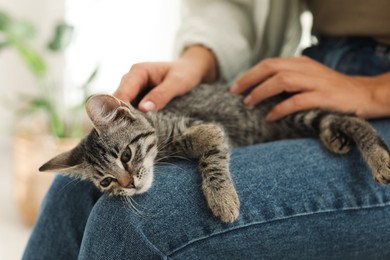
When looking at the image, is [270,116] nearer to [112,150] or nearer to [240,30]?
[240,30]

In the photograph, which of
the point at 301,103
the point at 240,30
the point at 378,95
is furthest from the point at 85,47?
the point at 378,95

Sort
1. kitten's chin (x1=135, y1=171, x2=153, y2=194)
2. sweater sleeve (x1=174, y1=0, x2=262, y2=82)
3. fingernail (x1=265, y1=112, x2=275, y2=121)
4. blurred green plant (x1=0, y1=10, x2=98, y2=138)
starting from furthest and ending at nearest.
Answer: blurred green plant (x1=0, y1=10, x2=98, y2=138) < sweater sleeve (x1=174, y1=0, x2=262, y2=82) < fingernail (x1=265, y1=112, x2=275, y2=121) < kitten's chin (x1=135, y1=171, x2=153, y2=194)

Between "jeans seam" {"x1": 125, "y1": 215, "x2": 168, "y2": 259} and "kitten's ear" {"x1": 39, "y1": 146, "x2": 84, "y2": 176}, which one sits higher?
"kitten's ear" {"x1": 39, "y1": 146, "x2": 84, "y2": 176}

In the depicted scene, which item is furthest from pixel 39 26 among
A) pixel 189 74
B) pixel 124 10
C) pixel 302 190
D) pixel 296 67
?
pixel 302 190

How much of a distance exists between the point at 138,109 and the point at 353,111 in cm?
55

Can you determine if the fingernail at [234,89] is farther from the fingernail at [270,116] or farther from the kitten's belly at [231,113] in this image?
the fingernail at [270,116]

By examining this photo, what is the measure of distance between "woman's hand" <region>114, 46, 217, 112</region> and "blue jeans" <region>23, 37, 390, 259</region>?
0.75 ft

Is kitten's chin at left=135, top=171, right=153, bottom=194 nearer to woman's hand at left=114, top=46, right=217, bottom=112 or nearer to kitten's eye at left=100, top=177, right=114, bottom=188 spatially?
kitten's eye at left=100, top=177, right=114, bottom=188

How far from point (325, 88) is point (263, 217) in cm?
Result: 48

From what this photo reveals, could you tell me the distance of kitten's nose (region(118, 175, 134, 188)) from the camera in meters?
1.07

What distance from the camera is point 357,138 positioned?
1.17 metres

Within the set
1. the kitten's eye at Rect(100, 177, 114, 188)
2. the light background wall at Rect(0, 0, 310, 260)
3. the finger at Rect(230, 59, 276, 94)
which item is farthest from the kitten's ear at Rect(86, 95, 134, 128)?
the light background wall at Rect(0, 0, 310, 260)

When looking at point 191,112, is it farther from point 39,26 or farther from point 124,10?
point 39,26

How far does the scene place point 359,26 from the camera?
4.33 ft
